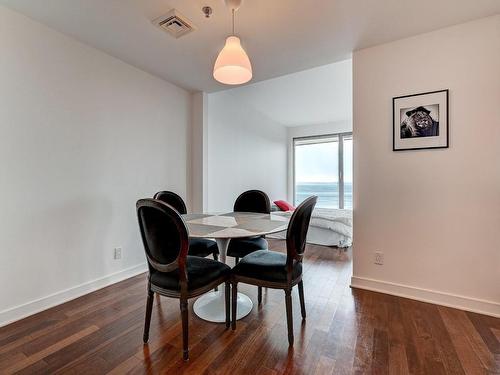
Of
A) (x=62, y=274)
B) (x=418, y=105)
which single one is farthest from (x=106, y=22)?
(x=418, y=105)

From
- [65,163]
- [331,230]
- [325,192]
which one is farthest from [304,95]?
[65,163]

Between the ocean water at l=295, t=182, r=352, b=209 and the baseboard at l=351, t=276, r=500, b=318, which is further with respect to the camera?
the ocean water at l=295, t=182, r=352, b=209

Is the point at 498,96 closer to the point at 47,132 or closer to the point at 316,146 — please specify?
the point at 47,132

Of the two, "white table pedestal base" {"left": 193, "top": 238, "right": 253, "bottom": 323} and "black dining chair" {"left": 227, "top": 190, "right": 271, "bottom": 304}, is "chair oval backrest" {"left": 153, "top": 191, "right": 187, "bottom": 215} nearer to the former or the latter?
"black dining chair" {"left": 227, "top": 190, "right": 271, "bottom": 304}

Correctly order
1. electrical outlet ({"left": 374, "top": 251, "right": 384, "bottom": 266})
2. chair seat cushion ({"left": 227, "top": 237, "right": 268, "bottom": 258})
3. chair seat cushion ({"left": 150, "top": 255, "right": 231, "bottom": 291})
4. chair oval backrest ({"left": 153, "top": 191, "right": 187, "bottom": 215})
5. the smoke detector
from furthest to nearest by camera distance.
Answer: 1. chair oval backrest ({"left": 153, "top": 191, "right": 187, "bottom": 215})
2. electrical outlet ({"left": 374, "top": 251, "right": 384, "bottom": 266})
3. chair seat cushion ({"left": 227, "top": 237, "right": 268, "bottom": 258})
4. the smoke detector
5. chair seat cushion ({"left": 150, "top": 255, "right": 231, "bottom": 291})

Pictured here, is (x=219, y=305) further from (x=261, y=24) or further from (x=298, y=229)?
(x=261, y=24)

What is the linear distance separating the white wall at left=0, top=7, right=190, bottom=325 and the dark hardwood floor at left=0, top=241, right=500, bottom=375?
13.3 inches

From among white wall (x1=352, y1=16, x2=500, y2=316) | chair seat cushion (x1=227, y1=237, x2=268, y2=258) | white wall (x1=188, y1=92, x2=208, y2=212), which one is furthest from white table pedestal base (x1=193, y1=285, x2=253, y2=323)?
white wall (x1=188, y1=92, x2=208, y2=212)

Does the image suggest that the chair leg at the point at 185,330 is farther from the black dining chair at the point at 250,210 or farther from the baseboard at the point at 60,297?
the baseboard at the point at 60,297

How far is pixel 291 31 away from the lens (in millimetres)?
2191

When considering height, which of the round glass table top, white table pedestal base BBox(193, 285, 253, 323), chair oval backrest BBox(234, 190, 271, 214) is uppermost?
chair oval backrest BBox(234, 190, 271, 214)

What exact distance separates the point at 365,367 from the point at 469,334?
92 cm

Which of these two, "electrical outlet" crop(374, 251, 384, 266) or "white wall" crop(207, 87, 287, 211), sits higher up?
"white wall" crop(207, 87, 287, 211)

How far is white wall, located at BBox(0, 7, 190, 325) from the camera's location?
1.95 metres
